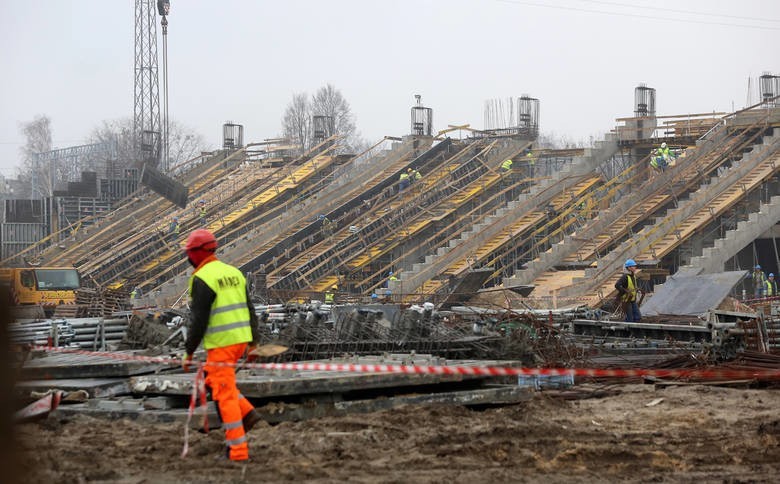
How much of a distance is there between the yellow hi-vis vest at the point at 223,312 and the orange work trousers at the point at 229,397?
7 cm

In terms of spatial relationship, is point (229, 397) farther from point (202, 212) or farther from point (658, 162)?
point (202, 212)

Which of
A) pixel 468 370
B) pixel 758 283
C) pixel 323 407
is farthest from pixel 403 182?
pixel 323 407

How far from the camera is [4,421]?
13.4ft

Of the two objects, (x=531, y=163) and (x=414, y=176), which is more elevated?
(x=531, y=163)

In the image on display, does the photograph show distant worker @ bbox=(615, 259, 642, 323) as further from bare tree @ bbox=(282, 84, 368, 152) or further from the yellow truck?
bare tree @ bbox=(282, 84, 368, 152)

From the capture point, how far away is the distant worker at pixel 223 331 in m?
7.78

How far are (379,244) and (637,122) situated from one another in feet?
37.9

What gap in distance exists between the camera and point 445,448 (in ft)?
27.1

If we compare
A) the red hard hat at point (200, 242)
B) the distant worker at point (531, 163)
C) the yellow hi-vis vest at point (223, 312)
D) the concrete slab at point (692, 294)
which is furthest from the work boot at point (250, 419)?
the distant worker at point (531, 163)

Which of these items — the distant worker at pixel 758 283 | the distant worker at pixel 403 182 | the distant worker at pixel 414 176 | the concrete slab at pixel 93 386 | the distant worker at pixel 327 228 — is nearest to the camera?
the concrete slab at pixel 93 386

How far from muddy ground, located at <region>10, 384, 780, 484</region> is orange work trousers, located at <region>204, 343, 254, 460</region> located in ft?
0.54

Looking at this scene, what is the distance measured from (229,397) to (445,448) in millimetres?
1697

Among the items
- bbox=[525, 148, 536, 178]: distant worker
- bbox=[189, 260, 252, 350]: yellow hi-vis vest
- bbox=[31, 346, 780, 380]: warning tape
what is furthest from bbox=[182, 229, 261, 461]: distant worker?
bbox=[525, 148, 536, 178]: distant worker

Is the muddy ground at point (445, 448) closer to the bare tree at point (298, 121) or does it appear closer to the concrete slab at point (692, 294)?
the concrete slab at point (692, 294)
